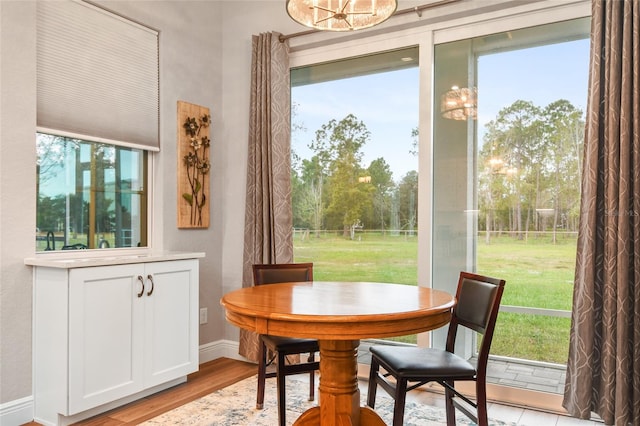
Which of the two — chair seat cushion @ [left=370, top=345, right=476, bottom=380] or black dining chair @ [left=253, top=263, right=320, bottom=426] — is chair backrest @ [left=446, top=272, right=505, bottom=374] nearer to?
chair seat cushion @ [left=370, top=345, right=476, bottom=380]

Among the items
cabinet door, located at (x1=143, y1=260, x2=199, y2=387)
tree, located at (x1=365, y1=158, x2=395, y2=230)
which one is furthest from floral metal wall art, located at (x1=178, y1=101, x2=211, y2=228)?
tree, located at (x1=365, y1=158, x2=395, y2=230)

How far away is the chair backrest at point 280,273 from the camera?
9.63 ft

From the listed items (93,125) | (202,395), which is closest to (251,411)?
(202,395)

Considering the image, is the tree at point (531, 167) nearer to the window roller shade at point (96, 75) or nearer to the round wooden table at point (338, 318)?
the round wooden table at point (338, 318)

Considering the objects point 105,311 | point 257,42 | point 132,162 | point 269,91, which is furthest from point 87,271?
point 257,42

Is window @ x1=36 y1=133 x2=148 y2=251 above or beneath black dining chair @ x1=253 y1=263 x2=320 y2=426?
above

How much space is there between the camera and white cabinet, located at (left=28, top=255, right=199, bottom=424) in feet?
8.52

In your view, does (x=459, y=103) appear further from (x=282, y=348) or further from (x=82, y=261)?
(x=82, y=261)

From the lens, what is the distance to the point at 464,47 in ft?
10.5

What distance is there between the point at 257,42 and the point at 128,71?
103 centimetres

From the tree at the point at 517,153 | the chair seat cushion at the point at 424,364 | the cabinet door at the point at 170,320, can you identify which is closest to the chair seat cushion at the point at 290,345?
the chair seat cushion at the point at 424,364

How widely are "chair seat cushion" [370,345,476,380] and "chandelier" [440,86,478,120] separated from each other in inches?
64.3

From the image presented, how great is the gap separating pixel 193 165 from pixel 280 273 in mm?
1385

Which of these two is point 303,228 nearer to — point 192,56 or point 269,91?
point 269,91
